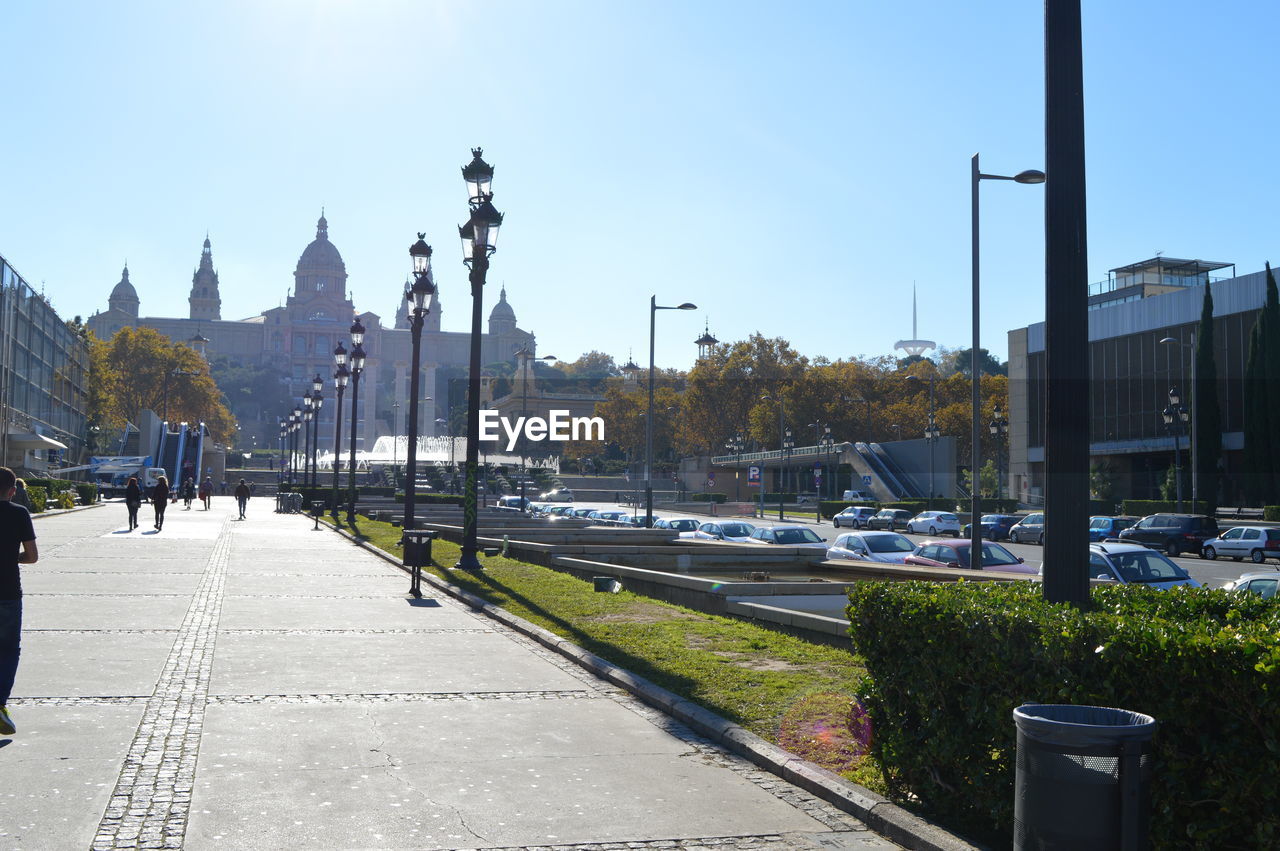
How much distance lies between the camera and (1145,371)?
65250mm

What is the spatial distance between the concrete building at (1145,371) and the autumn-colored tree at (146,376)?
6841cm

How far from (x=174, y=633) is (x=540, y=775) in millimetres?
7275

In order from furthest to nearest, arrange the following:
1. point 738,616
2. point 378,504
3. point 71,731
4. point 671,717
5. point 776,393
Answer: point 776,393 → point 378,504 → point 738,616 → point 671,717 → point 71,731

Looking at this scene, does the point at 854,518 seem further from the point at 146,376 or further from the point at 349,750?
the point at 146,376

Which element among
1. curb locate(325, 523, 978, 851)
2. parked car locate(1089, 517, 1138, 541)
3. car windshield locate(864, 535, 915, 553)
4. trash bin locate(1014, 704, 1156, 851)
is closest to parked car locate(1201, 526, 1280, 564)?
parked car locate(1089, 517, 1138, 541)

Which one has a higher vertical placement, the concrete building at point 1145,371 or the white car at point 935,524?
the concrete building at point 1145,371

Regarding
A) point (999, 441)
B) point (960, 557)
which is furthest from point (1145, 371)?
point (960, 557)

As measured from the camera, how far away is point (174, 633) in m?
13.0

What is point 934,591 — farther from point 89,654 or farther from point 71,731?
point 89,654

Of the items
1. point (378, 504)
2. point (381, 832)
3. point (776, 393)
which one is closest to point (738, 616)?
point (381, 832)

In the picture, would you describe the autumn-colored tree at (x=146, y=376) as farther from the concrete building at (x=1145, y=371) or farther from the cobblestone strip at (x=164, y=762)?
the cobblestone strip at (x=164, y=762)

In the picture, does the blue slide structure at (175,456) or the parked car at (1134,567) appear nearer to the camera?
the parked car at (1134,567)

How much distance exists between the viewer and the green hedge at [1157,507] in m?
52.6

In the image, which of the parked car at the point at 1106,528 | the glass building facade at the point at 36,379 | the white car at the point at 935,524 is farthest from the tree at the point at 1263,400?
the glass building facade at the point at 36,379
